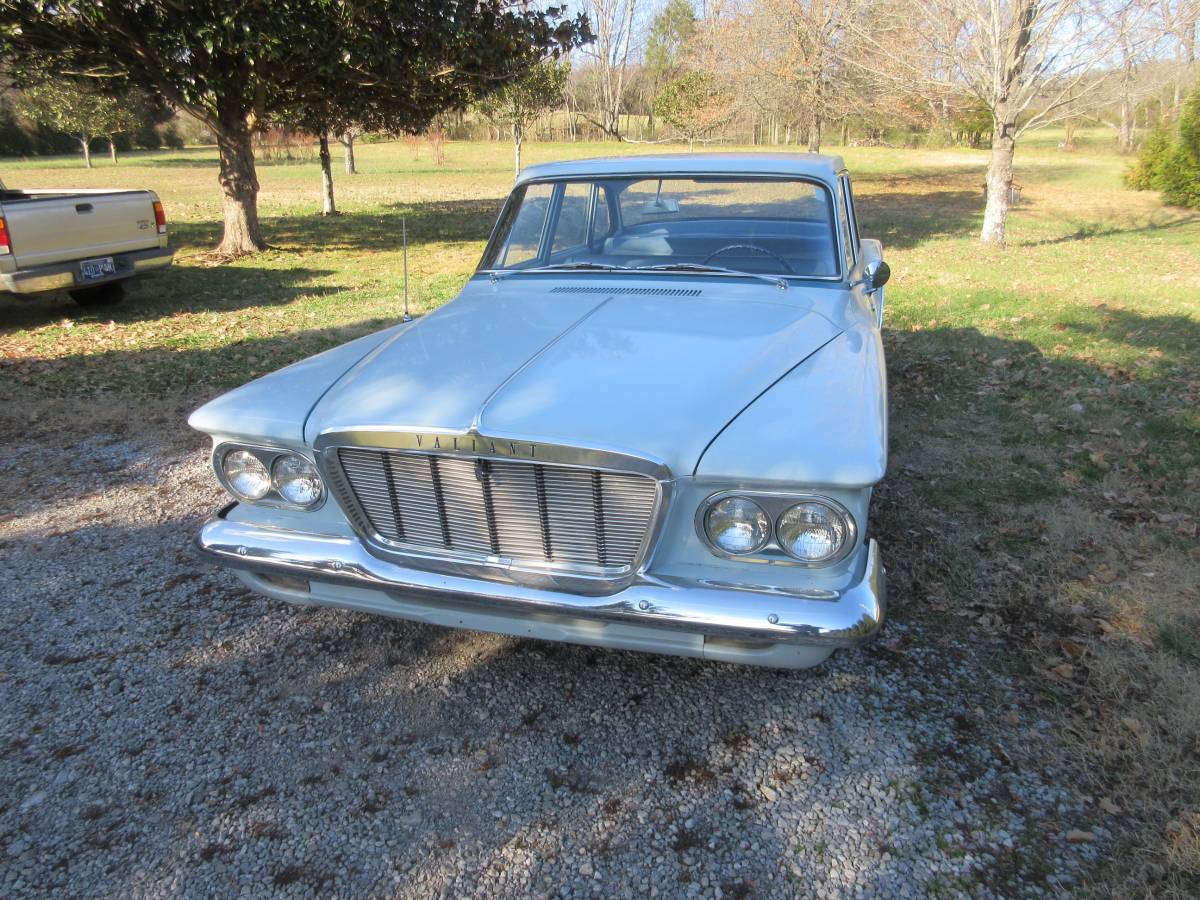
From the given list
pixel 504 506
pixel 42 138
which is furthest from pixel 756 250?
pixel 42 138

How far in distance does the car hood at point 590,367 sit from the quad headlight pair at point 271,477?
174 mm

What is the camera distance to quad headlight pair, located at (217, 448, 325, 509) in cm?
260

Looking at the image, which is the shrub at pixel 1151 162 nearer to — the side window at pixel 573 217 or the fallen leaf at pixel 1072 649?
the side window at pixel 573 217

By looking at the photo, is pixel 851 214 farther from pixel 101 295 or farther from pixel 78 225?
pixel 101 295

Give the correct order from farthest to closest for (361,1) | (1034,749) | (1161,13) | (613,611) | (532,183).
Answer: (1161,13)
(361,1)
(532,183)
(1034,749)
(613,611)

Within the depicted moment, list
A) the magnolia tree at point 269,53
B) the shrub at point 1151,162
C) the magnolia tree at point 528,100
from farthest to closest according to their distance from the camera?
the magnolia tree at point 528,100
the shrub at point 1151,162
the magnolia tree at point 269,53

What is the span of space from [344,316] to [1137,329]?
7.79 metres

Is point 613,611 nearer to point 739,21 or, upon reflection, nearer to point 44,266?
point 44,266

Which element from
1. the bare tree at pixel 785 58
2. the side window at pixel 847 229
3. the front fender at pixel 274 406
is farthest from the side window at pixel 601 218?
the bare tree at pixel 785 58

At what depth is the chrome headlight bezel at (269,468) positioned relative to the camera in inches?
102

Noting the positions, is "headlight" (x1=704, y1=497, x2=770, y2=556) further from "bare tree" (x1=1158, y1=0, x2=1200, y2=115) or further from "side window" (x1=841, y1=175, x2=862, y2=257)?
"bare tree" (x1=1158, y1=0, x2=1200, y2=115)

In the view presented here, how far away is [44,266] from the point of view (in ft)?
24.3

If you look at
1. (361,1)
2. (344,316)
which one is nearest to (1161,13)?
(361,1)

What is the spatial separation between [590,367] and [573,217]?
1.60m
